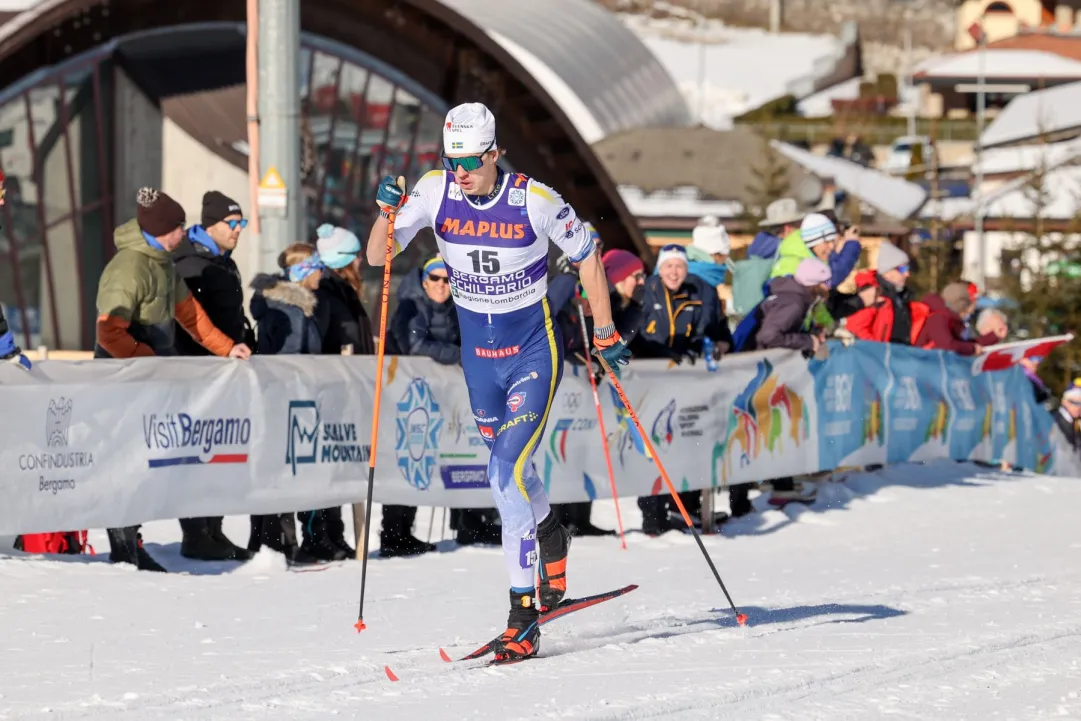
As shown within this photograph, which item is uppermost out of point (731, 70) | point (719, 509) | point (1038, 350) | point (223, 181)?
point (731, 70)

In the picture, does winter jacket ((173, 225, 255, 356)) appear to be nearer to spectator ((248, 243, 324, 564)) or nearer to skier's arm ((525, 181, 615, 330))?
spectator ((248, 243, 324, 564))

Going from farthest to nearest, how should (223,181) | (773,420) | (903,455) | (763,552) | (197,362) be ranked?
1. (223,181)
2. (903,455)
3. (773,420)
4. (763,552)
5. (197,362)

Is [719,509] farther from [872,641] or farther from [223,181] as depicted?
[223,181]

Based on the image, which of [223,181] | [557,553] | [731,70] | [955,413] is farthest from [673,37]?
[557,553]

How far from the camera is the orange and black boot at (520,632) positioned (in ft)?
22.5

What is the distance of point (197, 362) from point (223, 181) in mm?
17564

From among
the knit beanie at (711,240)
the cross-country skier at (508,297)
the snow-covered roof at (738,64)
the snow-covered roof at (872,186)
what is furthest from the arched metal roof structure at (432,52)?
the snow-covered roof at (738,64)

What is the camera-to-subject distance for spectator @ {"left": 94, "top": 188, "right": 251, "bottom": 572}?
917 centimetres

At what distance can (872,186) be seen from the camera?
→ 59.2 meters

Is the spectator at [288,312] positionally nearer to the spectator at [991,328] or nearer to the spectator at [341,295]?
the spectator at [341,295]

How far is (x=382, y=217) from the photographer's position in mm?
7293

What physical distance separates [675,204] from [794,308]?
138 ft

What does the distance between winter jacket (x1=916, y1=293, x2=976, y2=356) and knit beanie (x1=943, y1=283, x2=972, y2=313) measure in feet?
1.02

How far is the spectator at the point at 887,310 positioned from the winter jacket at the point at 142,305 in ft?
22.8
